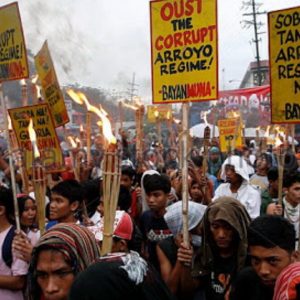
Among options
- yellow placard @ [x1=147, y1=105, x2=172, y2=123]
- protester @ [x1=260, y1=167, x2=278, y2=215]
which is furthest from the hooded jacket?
yellow placard @ [x1=147, y1=105, x2=172, y2=123]

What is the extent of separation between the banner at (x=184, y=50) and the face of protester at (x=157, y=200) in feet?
2.71

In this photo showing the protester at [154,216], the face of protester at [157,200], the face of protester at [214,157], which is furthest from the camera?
the face of protester at [214,157]

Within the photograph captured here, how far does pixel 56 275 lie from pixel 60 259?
70 millimetres

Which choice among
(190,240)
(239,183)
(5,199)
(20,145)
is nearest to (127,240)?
(190,240)

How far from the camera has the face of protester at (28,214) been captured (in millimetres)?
4441

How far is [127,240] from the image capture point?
357 cm

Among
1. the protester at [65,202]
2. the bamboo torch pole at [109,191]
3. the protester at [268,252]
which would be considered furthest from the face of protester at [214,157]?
the bamboo torch pole at [109,191]

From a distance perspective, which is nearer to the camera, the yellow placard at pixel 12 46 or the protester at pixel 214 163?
the yellow placard at pixel 12 46

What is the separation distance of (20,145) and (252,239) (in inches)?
176

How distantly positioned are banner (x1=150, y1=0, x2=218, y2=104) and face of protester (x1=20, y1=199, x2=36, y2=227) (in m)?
1.35

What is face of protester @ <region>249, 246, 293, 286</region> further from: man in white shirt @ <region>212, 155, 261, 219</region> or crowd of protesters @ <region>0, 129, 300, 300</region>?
man in white shirt @ <region>212, 155, 261, 219</region>

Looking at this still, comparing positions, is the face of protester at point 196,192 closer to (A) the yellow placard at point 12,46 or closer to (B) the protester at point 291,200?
(B) the protester at point 291,200

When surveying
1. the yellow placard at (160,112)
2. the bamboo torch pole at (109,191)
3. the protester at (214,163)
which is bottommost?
the protester at (214,163)

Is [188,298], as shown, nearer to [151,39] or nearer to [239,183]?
[151,39]
